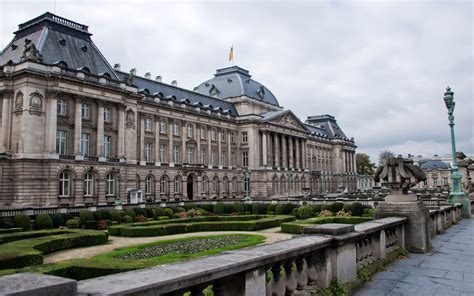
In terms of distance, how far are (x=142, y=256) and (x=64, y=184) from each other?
88.0 feet

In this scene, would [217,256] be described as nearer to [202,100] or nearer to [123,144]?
[123,144]

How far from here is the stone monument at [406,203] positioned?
34.7 ft

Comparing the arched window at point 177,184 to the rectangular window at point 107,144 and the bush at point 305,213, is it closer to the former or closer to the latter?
the rectangular window at point 107,144

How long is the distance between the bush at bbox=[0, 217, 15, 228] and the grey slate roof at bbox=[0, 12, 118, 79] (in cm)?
1970

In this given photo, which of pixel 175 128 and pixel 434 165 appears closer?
pixel 175 128

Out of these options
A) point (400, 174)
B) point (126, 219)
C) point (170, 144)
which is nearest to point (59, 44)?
point (170, 144)

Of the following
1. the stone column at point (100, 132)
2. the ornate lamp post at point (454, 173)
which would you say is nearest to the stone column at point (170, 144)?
the stone column at point (100, 132)

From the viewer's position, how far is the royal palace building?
3838 cm

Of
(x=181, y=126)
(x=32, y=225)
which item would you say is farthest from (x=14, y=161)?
(x=181, y=126)

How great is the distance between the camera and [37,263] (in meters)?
15.2

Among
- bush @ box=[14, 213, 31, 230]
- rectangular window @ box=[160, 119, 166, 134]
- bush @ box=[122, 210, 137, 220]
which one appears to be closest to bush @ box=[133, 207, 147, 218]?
bush @ box=[122, 210, 137, 220]

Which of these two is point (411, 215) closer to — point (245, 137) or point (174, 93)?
point (174, 93)

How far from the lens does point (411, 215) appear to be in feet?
35.0

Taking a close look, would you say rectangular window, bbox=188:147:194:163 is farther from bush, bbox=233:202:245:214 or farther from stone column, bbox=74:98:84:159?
stone column, bbox=74:98:84:159
